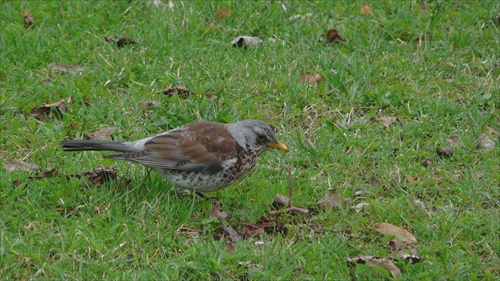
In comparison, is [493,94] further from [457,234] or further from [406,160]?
[457,234]

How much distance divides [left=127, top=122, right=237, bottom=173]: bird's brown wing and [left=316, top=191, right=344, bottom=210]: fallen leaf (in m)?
0.75

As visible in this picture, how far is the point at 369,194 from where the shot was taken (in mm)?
6336

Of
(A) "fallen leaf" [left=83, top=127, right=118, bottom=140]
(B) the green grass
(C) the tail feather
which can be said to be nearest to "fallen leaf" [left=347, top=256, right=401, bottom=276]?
(B) the green grass

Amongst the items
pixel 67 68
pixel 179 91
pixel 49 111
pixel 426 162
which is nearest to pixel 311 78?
pixel 179 91

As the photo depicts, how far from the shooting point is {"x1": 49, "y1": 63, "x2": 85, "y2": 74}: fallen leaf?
765 cm

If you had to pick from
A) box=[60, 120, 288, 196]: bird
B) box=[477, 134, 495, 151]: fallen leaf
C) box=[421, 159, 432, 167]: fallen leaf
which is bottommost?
box=[421, 159, 432, 167]: fallen leaf

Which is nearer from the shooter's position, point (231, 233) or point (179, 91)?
point (231, 233)

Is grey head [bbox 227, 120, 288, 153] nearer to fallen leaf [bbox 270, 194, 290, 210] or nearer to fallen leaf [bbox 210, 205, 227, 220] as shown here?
fallen leaf [bbox 270, 194, 290, 210]

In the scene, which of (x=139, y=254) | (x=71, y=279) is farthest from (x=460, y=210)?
(x=71, y=279)

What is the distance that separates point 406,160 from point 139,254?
248 centimetres

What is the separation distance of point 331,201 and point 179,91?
200 cm

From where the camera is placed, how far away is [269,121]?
23.9ft

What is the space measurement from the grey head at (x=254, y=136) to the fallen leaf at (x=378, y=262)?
1124 mm

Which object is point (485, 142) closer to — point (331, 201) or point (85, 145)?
point (331, 201)
